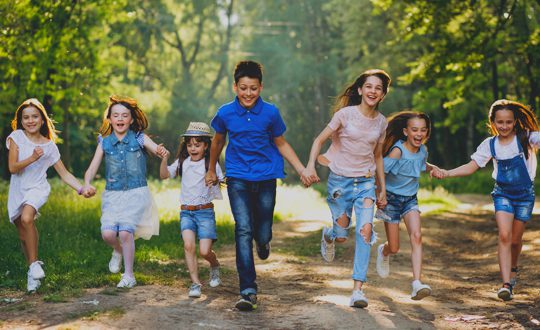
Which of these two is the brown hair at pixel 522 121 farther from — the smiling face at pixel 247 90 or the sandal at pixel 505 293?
the smiling face at pixel 247 90

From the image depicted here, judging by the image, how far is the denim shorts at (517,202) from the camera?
9.11m

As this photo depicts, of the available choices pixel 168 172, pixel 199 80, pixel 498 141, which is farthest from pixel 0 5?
pixel 199 80

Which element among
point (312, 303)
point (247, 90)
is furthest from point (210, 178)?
point (312, 303)

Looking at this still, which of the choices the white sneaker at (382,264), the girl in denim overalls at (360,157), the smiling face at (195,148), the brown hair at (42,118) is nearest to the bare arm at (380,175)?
the girl in denim overalls at (360,157)

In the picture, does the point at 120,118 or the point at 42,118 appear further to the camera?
the point at 42,118

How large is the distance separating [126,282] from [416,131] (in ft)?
11.5

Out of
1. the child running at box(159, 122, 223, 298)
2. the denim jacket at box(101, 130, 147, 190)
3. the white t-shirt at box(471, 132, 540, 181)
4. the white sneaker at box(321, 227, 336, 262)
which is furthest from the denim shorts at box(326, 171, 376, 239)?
the denim jacket at box(101, 130, 147, 190)

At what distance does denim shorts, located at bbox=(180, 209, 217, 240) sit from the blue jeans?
0.74 metres

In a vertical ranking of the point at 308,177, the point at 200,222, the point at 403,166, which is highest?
the point at 403,166

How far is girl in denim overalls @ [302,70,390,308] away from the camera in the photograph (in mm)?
8484

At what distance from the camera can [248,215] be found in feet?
27.4

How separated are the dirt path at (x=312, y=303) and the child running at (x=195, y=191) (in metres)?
0.54

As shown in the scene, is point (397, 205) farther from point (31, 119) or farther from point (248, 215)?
point (31, 119)

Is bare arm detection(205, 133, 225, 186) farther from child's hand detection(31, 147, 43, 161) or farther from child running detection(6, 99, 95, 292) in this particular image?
child's hand detection(31, 147, 43, 161)
